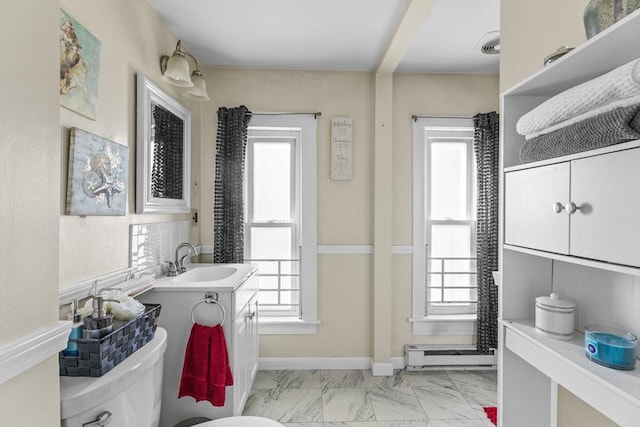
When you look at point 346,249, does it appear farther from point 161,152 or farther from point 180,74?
point 180,74

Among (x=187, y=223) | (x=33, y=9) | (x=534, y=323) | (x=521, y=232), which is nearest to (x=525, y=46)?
(x=521, y=232)

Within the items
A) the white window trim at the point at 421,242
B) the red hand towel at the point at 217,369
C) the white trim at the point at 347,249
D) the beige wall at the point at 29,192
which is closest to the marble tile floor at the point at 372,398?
the white window trim at the point at 421,242

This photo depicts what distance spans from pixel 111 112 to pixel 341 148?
176 centimetres

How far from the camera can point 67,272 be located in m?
1.41

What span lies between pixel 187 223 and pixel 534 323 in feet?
7.92

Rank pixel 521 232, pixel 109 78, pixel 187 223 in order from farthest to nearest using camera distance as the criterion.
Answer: pixel 187 223 → pixel 109 78 → pixel 521 232

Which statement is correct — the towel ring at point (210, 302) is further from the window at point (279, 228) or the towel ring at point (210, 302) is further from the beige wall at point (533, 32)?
the beige wall at point (533, 32)

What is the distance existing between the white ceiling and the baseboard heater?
2.39 metres

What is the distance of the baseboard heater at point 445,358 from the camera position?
2965 mm

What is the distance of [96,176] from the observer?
5.08 ft

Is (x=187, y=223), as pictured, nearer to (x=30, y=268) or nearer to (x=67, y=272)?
(x=67, y=272)

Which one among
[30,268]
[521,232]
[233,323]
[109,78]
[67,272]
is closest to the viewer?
[30,268]

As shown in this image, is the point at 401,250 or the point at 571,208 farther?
the point at 401,250

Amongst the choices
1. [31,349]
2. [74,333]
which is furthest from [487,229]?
[31,349]
